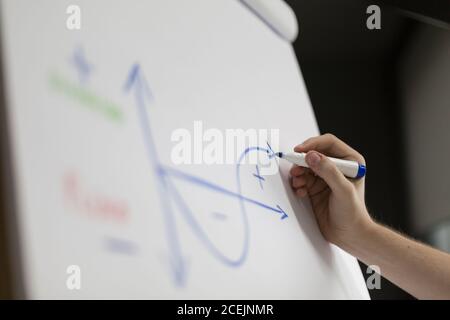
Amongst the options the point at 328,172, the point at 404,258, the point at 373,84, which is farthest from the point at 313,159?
the point at 373,84

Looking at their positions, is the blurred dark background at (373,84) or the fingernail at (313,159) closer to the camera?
the fingernail at (313,159)

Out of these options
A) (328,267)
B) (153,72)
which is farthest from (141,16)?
(328,267)

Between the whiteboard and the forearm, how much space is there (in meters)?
0.04

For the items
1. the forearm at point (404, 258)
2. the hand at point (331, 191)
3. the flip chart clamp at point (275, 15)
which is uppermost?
the flip chart clamp at point (275, 15)

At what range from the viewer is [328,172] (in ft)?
1.54

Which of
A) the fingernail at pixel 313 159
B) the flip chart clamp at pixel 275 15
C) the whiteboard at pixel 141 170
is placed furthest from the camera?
the flip chart clamp at pixel 275 15

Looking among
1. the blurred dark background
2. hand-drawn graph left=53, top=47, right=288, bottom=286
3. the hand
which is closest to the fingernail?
the hand

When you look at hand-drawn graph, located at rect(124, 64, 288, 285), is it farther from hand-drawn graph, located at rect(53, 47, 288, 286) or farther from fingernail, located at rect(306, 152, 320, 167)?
fingernail, located at rect(306, 152, 320, 167)

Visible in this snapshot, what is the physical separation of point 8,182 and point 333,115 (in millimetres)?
1393

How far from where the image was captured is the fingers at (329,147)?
0.51 metres

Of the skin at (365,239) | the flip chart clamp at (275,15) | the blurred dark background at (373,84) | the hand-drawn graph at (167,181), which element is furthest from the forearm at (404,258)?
the blurred dark background at (373,84)

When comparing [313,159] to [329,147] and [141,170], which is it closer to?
[329,147]

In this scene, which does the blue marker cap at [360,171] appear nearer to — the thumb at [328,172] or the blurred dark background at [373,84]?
the thumb at [328,172]

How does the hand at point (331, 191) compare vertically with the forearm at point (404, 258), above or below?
above
